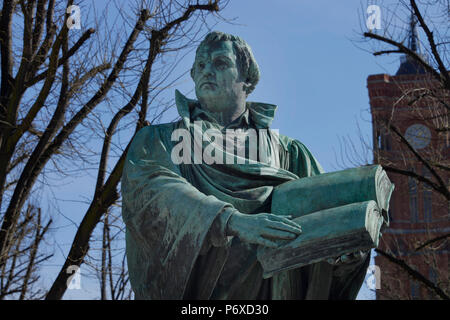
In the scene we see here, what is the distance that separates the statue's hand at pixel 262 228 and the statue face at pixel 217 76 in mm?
992

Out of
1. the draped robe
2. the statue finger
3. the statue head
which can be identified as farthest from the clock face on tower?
the statue finger

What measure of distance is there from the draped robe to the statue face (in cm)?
23

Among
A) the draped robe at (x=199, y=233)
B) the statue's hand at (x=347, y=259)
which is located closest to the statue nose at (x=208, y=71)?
the draped robe at (x=199, y=233)

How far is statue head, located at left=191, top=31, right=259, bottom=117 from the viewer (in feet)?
16.1

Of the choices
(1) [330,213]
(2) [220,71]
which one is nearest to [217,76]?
(2) [220,71]

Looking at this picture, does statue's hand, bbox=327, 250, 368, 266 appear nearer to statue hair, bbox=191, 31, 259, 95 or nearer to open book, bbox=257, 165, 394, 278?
open book, bbox=257, 165, 394, 278

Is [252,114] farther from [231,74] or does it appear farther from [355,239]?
[355,239]

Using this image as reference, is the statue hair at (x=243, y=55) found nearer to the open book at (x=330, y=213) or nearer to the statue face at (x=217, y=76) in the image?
the statue face at (x=217, y=76)

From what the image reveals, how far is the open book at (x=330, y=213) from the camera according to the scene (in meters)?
3.94

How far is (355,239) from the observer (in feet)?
12.9

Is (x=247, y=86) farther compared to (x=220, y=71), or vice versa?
(x=247, y=86)

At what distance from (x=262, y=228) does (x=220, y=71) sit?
47.8 inches

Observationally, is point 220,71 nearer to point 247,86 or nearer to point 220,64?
point 220,64

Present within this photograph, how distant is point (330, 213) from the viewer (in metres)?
4.06
